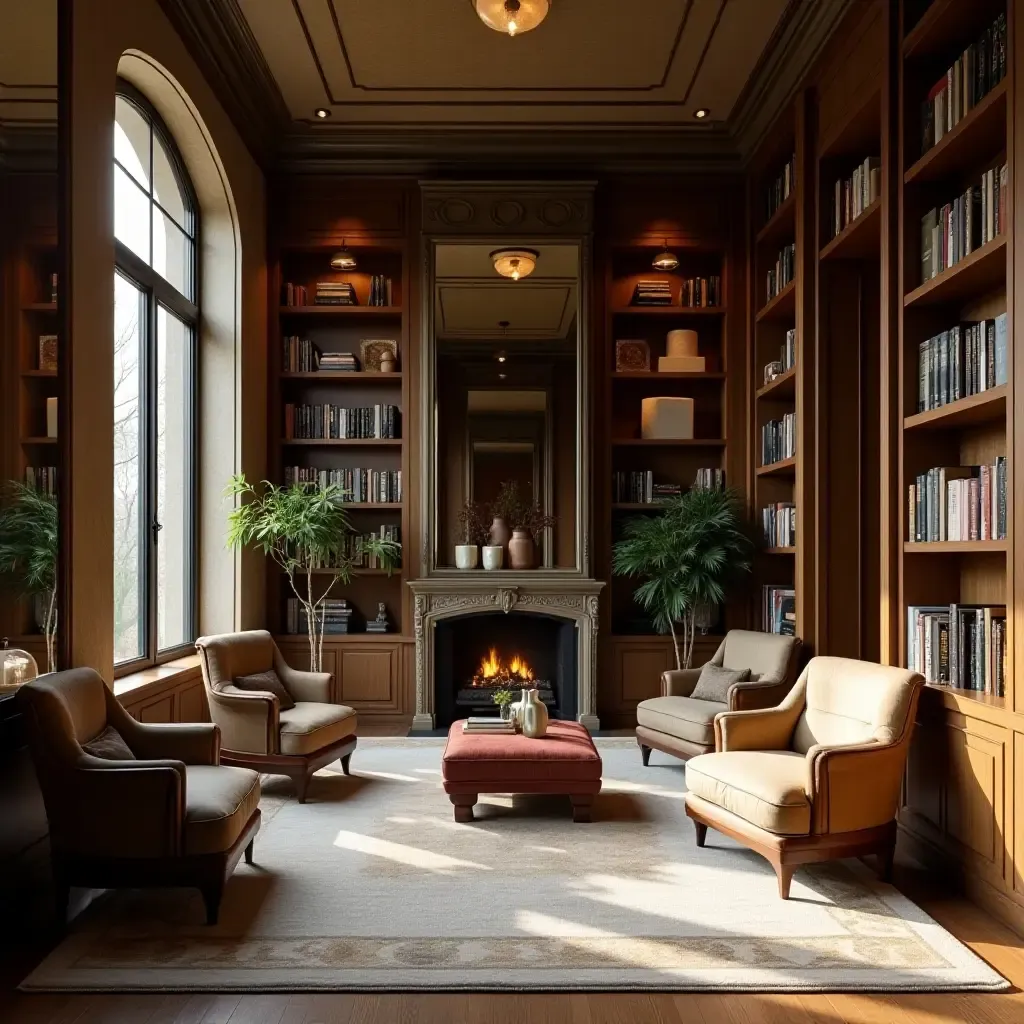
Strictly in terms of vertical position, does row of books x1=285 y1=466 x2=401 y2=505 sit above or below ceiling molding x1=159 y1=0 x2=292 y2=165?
below

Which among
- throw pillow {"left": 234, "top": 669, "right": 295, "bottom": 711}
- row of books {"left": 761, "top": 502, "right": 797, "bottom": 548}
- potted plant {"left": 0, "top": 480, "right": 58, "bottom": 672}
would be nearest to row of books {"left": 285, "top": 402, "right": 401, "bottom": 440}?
throw pillow {"left": 234, "top": 669, "right": 295, "bottom": 711}

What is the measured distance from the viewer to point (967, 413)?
3.99 meters

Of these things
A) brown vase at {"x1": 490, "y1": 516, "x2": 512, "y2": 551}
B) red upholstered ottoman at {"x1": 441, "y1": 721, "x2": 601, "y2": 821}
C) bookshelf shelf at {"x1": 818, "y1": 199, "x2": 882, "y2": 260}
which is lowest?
red upholstered ottoman at {"x1": 441, "y1": 721, "x2": 601, "y2": 821}

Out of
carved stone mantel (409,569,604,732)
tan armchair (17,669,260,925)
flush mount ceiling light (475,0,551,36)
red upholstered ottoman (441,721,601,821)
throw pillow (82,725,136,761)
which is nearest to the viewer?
tan armchair (17,669,260,925)

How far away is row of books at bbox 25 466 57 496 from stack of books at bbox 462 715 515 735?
248 centimetres

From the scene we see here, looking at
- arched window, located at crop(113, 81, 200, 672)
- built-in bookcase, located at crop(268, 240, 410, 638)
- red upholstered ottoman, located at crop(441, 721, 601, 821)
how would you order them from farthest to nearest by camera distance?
built-in bookcase, located at crop(268, 240, 410, 638) → arched window, located at crop(113, 81, 200, 672) → red upholstered ottoman, located at crop(441, 721, 601, 821)

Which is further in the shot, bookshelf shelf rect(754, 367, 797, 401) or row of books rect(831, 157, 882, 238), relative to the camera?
bookshelf shelf rect(754, 367, 797, 401)

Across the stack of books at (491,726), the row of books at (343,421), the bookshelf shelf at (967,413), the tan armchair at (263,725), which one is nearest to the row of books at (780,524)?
the bookshelf shelf at (967,413)

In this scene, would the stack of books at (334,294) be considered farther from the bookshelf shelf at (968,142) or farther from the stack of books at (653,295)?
the bookshelf shelf at (968,142)

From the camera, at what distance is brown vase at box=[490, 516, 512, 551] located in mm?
7336

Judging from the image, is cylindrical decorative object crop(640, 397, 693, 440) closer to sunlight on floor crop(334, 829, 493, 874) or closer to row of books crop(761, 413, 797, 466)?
row of books crop(761, 413, 797, 466)

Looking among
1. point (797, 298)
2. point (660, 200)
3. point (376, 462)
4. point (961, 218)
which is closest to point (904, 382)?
point (961, 218)

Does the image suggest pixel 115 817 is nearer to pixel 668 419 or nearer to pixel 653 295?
pixel 668 419

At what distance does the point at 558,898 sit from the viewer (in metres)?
3.69
